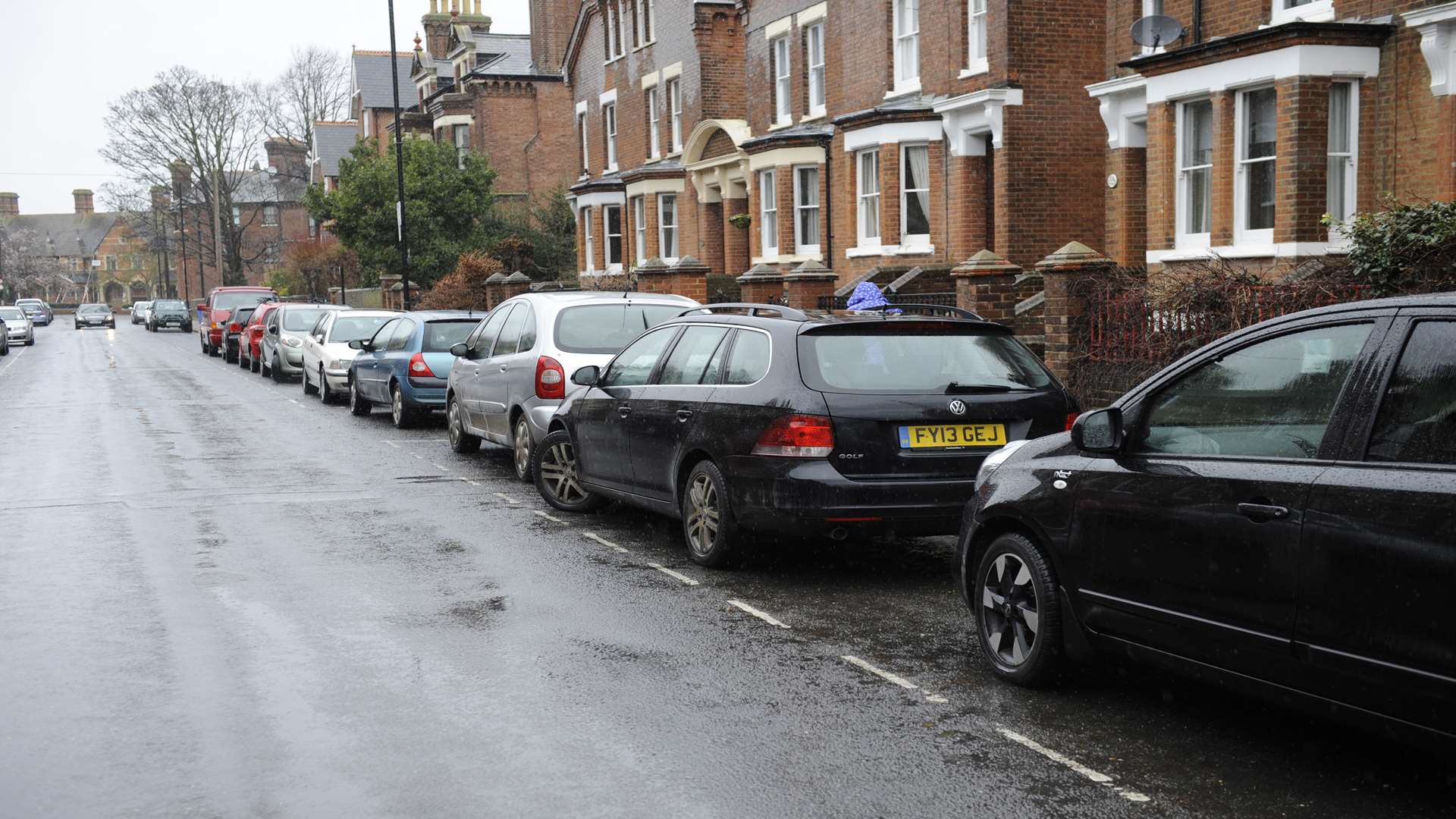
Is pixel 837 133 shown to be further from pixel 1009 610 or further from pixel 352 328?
pixel 1009 610

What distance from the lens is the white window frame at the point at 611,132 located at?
4294 centimetres

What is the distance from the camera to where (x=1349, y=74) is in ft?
56.5

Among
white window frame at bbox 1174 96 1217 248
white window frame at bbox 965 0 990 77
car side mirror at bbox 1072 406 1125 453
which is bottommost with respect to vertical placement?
car side mirror at bbox 1072 406 1125 453

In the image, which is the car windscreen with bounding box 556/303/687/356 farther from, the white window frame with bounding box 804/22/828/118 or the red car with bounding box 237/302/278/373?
the red car with bounding box 237/302/278/373

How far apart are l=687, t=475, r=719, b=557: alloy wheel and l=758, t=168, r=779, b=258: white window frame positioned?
23025 mm

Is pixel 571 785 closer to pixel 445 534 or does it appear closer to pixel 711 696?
pixel 711 696

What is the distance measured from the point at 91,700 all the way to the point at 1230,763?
453 cm

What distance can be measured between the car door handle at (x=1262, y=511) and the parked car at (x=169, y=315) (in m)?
73.1

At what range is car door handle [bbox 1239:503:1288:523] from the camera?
465 cm

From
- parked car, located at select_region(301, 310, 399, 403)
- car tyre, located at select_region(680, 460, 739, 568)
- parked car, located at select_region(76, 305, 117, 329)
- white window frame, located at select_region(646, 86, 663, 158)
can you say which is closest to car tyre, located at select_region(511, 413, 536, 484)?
car tyre, located at select_region(680, 460, 739, 568)

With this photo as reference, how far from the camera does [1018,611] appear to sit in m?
6.02

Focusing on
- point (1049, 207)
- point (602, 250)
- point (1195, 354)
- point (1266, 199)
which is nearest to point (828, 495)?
point (1195, 354)

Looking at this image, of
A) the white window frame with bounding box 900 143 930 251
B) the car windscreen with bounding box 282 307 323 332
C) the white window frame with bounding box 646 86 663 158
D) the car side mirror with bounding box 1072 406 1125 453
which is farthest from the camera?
the white window frame with bounding box 646 86 663 158

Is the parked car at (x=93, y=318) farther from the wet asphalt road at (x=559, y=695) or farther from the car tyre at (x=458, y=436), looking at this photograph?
the wet asphalt road at (x=559, y=695)
